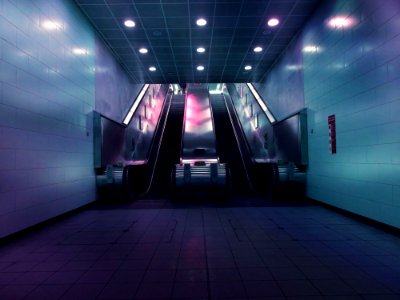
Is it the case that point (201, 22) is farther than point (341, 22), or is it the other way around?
point (201, 22)

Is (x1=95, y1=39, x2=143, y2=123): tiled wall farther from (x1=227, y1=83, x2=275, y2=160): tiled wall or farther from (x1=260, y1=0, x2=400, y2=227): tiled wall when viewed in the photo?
(x1=260, y1=0, x2=400, y2=227): tiled wall

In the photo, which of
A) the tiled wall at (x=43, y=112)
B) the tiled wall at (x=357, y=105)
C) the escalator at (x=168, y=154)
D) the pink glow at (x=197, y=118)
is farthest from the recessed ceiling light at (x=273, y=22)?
the pink glow at (x=197, y=118)

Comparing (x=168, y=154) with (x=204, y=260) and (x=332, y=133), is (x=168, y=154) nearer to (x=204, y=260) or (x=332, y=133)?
(x=332, y=133)

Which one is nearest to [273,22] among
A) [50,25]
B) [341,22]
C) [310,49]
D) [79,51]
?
[310,49]

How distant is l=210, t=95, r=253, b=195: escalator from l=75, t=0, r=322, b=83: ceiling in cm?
294

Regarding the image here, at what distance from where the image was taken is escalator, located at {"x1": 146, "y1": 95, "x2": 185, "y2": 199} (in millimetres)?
9035

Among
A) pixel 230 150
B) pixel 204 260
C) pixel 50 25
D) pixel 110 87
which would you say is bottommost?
Answer: pixel 204 260

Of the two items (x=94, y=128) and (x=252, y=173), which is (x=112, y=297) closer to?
(x=94, y=128)

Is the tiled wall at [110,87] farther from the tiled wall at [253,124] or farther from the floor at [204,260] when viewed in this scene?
the tiled wall at [253,124]

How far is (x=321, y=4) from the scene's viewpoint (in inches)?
241

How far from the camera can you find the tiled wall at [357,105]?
4.04m

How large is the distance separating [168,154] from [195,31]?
531 cm

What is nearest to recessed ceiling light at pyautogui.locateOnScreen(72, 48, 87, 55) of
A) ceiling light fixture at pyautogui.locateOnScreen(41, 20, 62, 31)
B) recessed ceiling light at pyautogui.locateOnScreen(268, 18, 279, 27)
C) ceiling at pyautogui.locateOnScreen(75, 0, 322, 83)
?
ceiling light fixture at pyautogui.locateOnScreen(41, 20, 62, 31)

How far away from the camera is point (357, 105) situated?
4.91m
